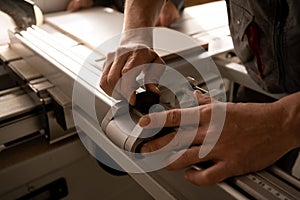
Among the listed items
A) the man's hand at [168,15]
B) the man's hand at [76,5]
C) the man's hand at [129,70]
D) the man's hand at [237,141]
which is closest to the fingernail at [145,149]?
the man's hand at [237,141]

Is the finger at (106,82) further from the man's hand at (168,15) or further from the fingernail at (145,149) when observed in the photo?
the man's hand at (168,15)

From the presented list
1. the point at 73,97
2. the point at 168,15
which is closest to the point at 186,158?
the point at 73,97

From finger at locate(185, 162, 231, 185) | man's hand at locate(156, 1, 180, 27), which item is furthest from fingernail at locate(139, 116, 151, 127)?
man's hand at locate(156, 1, 180, 27)

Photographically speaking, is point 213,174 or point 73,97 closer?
point 213,174

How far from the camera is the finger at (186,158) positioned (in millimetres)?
461

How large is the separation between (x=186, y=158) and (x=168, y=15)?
2.36 feet

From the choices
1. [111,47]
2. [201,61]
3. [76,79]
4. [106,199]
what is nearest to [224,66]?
[201,61]

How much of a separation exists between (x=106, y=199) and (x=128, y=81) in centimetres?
57

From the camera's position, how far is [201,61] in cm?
86

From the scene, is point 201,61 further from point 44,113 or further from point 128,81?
point 44,113

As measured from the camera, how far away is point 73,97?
731 mm

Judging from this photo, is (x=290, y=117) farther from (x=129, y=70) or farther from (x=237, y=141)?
(x=129, y=70)

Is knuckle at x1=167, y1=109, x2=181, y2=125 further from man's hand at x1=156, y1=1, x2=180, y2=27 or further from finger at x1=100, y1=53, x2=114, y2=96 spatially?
man's hand at x1=156, y1=1, x2=180, y2=27

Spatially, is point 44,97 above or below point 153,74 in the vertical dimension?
below
